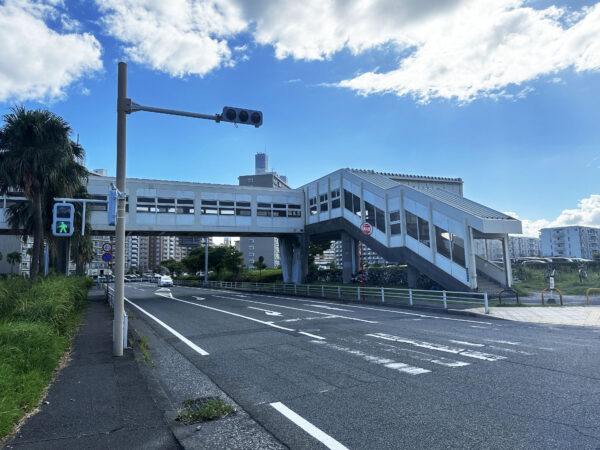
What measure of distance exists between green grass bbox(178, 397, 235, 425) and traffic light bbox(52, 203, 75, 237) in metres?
5.52

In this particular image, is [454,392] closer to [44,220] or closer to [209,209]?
[44,220]

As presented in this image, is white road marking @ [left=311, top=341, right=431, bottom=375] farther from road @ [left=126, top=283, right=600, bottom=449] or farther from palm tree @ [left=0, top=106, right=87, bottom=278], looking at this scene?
palm tree @ [left=0, top=106, right=87, bottom=278]

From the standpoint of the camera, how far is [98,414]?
500 cm

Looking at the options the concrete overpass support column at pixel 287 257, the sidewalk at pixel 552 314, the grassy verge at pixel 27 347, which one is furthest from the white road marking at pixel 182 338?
the concrete overpass support column at pixel 287 257

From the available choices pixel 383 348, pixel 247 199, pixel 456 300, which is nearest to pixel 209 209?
pixel 247 199

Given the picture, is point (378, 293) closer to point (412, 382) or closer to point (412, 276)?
point (412, 276)

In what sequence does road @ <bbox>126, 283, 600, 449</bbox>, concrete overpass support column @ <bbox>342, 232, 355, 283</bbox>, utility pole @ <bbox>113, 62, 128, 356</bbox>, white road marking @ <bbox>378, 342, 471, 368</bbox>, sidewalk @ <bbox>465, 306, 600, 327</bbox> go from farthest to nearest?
1. concrete overpass support column @ <bbox>342, 232, 355, 283</bbox>
2. sidewalk @ <bbox>465, 306, 600, 327</bbox>
3. utility pole @ <bbox>113, 62, 128, 356</bbox>
4. white road marking @ <bbox>378, 342, 471, 368</bbox>
5. road @ <bbox>126, 283, 600, 449</bbox>

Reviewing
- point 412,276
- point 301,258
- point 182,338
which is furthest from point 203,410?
point 301,258

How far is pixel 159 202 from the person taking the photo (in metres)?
35.0

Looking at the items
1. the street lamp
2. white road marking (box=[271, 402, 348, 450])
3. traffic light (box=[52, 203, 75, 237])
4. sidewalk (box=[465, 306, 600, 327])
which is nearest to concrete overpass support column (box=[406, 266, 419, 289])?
sidewalk (box=[465, 306, 600, 327])

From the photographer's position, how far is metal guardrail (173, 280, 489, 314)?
18.3 m

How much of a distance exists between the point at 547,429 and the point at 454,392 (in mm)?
1519

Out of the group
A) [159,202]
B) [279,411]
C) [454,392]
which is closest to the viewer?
[279,411]

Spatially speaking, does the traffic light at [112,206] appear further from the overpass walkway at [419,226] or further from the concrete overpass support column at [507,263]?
the concrete overpass support column at [507,263]
